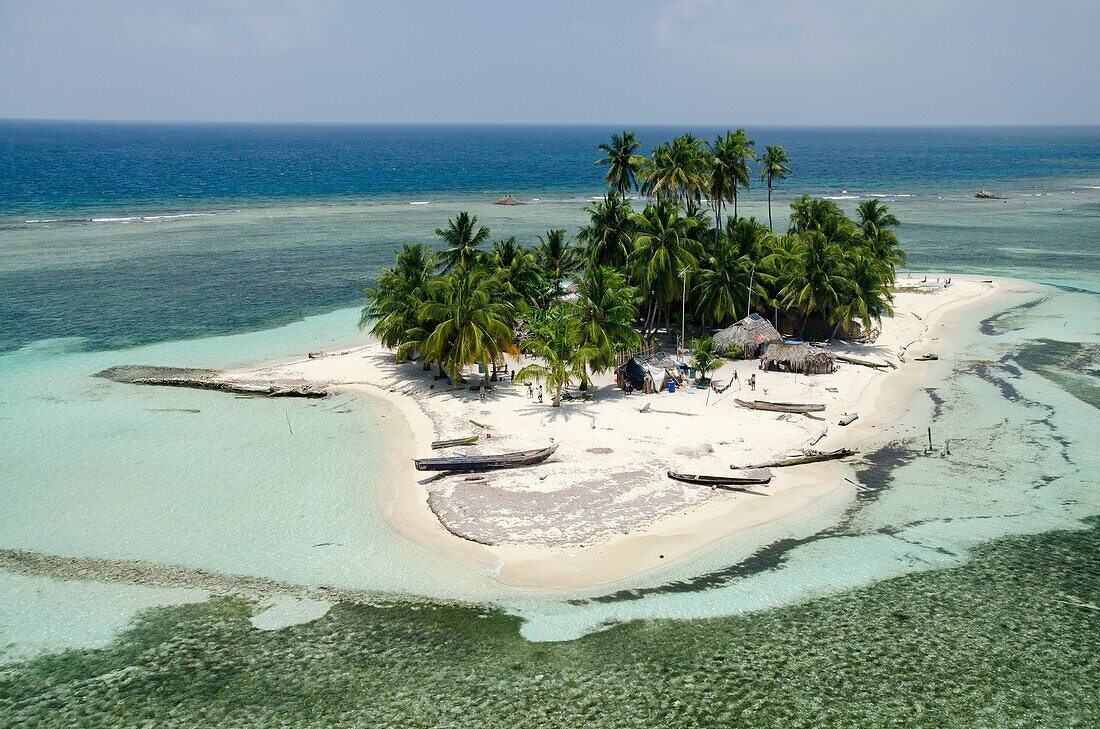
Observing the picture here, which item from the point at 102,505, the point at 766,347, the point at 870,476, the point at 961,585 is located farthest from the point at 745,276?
the point at 102,505

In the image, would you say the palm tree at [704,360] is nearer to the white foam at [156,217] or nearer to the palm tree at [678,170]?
the palm tree at [678,170]

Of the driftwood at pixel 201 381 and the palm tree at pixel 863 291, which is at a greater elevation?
the palm tree at pixel 863 291

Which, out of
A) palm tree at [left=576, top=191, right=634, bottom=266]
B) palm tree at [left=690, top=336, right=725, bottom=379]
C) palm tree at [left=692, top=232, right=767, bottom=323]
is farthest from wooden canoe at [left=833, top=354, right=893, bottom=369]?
palm tree at [left=576, top=191, right=634, bottom=266]

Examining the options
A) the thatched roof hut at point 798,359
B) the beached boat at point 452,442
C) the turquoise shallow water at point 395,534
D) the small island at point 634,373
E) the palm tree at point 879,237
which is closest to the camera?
the turquoise shallow water at point 395,534

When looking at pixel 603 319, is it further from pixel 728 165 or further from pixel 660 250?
pixel 728 165

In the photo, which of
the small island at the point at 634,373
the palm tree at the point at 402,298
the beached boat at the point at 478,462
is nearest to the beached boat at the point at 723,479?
the small island at the point at 634,373

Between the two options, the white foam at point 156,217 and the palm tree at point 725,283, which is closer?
the palm tree at point 725,283

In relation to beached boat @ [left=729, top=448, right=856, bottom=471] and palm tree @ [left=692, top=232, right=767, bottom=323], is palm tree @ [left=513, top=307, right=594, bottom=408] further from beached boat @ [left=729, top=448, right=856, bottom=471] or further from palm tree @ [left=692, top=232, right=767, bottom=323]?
palm tree @ [left=692, top=232, right=767, bottom=323]
